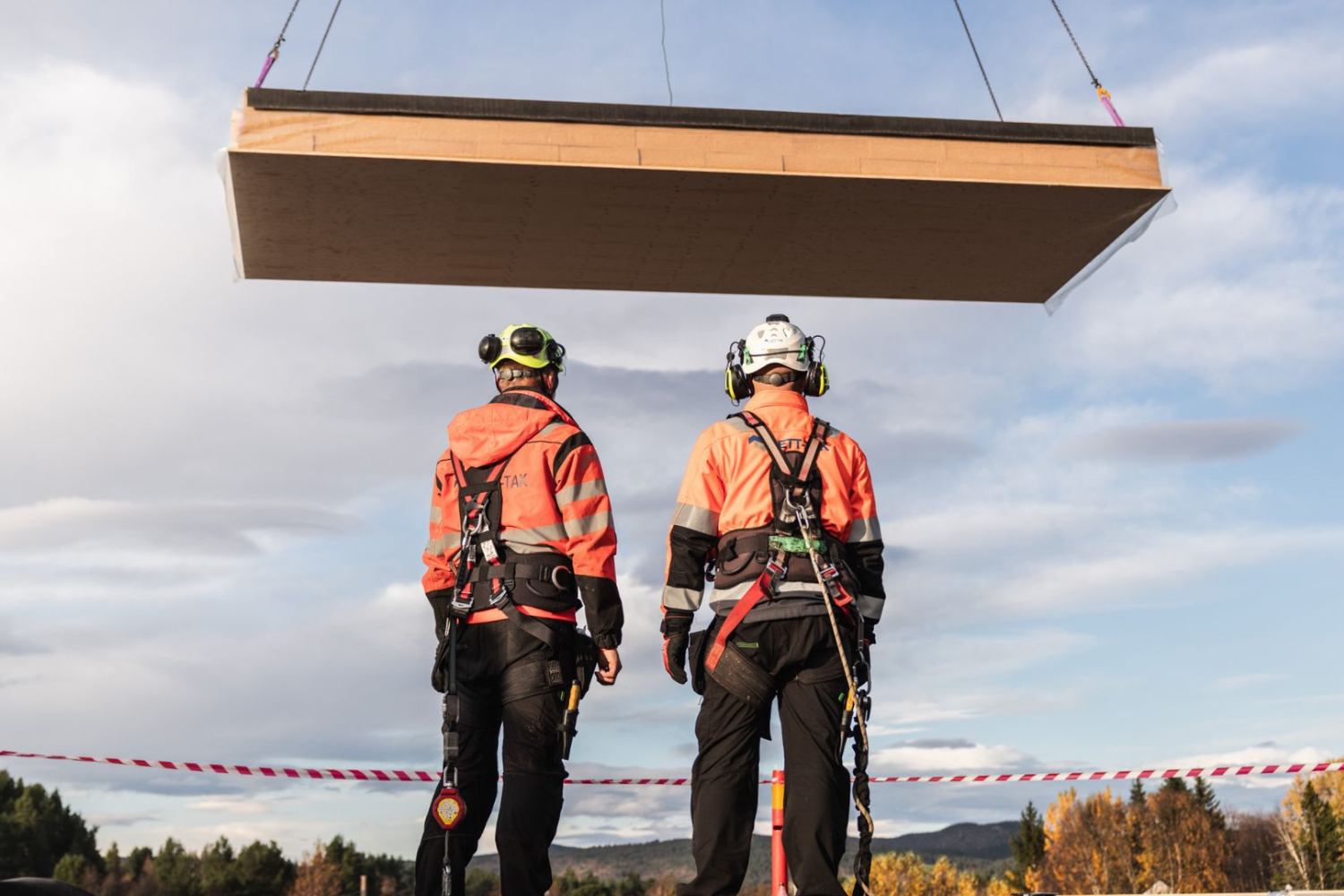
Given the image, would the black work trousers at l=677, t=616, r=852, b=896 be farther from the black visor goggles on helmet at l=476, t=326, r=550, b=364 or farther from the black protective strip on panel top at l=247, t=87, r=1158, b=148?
the black protective strip on panel top at l=247, t=87, r=1158, b=148

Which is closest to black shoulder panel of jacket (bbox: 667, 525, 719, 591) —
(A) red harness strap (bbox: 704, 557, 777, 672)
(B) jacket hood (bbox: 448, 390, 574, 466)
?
(A) red harness strap (bbox: 704, 557, 777, 672)

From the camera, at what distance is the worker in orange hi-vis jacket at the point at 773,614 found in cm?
535

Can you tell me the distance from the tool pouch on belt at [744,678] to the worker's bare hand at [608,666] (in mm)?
528

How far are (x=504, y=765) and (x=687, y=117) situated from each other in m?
4.72

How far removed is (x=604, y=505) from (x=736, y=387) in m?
0.89

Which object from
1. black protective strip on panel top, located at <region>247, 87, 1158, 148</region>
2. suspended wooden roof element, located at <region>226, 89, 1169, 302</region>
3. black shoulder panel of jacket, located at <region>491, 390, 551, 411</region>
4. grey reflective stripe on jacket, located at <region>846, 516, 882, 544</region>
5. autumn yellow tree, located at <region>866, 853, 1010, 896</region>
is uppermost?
black protective strip on panel top, located at <region>247, 87, 1158, 148</region>

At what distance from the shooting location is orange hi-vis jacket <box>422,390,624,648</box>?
18.9 ft

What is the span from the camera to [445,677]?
5855 mm

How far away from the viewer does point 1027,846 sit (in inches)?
4279

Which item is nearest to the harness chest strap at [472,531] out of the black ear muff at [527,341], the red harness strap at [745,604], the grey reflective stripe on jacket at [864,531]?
the black ear muff at [527,341]

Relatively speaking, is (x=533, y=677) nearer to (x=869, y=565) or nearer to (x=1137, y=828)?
(x=869, y=565)

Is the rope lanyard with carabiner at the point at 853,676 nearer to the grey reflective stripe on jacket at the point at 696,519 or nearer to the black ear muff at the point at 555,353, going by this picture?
the grey reflective stripe on jacket at the point at 696,519

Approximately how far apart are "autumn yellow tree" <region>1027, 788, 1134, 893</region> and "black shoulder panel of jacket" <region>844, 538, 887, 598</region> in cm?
10222

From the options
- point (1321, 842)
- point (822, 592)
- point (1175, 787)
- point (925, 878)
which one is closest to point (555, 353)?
point (822, 592)
